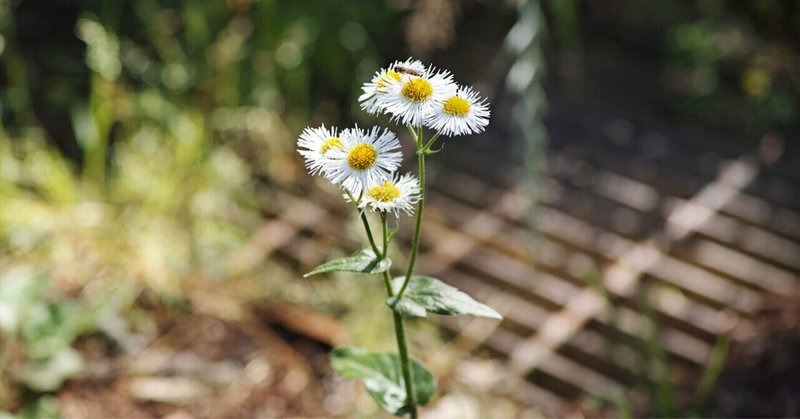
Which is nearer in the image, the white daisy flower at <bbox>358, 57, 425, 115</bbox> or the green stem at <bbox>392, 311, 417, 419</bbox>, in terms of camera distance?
the white daisy flower at <bbox>358, 57, 425, 115</bbox>

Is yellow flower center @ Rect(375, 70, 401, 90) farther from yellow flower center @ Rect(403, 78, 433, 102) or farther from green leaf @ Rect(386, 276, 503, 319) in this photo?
green leaf @ Rect(386, 276, 503, 319)

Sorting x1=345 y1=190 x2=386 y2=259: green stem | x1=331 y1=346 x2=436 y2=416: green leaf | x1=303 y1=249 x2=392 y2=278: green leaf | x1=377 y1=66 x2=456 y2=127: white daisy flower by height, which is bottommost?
x1=331 y1=346 x2=436 y2=416: green leaf

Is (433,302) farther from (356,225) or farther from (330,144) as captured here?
(356,225)

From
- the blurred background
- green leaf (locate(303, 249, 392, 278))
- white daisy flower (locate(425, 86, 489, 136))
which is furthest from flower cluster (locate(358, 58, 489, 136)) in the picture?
the blurred background

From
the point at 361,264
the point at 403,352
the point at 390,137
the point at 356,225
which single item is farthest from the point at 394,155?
the point at 356,225

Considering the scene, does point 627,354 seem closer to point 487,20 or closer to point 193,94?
point 193,94

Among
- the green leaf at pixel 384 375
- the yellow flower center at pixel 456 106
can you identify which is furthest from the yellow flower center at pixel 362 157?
the green leaf at pixel 384 375

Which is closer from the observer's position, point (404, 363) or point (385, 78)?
point (385, 78)
